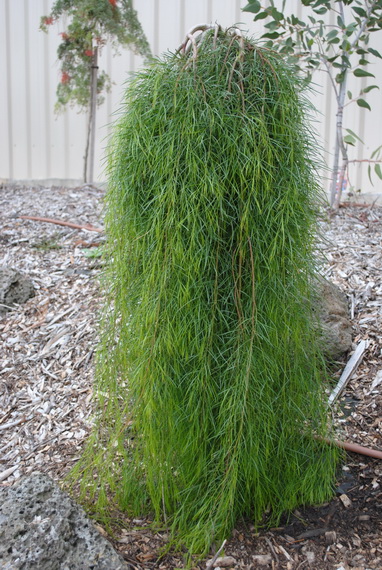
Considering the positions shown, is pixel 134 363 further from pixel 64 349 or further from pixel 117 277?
pixel 64 349

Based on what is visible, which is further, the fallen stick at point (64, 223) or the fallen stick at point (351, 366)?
the fallen stick at point (64, 223)

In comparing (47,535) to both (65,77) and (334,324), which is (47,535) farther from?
(65,77)

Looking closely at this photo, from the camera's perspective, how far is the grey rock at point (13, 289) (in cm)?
302

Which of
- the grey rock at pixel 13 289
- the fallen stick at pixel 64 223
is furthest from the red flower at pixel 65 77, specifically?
the grey rock at pixel 13 289

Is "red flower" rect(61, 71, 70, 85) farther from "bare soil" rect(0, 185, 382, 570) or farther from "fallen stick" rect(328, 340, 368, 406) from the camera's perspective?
"fallen stick" rect(328, 340, 368, 406)

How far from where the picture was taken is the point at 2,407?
Answer: 2.45 metres

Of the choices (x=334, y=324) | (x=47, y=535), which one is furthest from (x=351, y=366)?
(x=47, y=535)

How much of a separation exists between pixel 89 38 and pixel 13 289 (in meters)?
2.64

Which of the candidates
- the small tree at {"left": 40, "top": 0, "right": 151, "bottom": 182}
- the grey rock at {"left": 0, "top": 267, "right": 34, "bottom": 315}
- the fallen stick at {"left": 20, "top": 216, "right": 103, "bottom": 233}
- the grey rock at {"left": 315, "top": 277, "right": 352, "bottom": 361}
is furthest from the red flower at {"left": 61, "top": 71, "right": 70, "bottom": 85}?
the grey rock at {"left": 315, "top": 277, "right": 352, "bottom": 361}

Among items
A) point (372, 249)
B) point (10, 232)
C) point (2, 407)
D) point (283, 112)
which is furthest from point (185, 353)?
point (10, 232)

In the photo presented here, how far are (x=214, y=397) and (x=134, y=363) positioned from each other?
24 cm

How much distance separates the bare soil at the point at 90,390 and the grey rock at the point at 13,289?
0.05 meters

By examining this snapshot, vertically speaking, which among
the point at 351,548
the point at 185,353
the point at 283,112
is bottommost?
the point at 351,548

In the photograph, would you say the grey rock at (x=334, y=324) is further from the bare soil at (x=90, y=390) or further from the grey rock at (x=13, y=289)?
the grey rock at (x=13, y=289)
